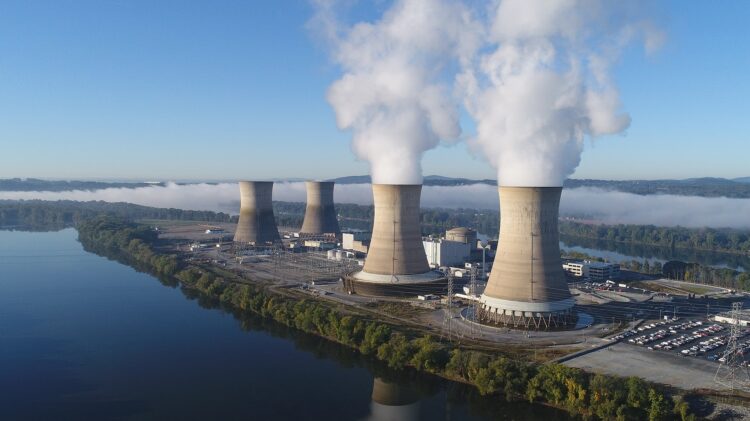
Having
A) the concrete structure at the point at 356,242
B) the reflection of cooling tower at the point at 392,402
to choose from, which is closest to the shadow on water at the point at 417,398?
the reflection of cooling tower at the point at 392,402

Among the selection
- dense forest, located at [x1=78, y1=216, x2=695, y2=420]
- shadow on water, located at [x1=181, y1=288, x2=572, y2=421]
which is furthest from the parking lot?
shadow on water, located at [x1=181, y1=288, x2=572, y2=421]

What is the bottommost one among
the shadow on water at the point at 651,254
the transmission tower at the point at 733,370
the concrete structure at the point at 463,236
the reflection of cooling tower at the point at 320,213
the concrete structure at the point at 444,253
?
the transmission tower at the point at 733,370

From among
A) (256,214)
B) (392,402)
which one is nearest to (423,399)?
(392,402)

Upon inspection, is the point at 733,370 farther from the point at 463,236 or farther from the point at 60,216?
the point at 60,216

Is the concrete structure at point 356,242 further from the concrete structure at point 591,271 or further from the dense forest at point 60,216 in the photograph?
the dense forest at point 60,216

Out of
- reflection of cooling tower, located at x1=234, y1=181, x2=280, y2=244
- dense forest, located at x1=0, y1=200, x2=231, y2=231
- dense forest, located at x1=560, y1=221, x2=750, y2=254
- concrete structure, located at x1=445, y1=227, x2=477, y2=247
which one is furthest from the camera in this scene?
dense forest, located at x1=0, y1=200, x2=231, y2=231

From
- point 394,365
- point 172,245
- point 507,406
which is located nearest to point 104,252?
point 172,245

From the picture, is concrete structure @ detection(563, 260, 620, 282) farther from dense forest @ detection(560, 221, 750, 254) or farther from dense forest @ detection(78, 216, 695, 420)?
dense forest @ detection(560, 221, 750, 254)
